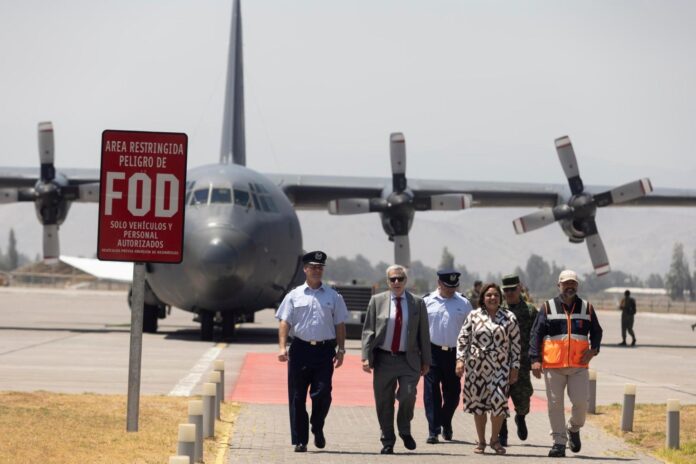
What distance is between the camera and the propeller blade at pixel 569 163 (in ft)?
112

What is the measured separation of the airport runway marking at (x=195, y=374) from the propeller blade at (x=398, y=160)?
10.1 metres

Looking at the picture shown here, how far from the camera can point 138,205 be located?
12844 mm

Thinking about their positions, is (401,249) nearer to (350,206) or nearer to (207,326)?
(350,206)

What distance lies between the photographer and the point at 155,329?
32906 mm

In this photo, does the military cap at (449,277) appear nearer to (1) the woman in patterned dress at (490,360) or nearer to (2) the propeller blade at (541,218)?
(1) the woman in patterned dress at (490,360)

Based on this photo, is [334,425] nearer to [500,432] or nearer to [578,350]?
[500,432]

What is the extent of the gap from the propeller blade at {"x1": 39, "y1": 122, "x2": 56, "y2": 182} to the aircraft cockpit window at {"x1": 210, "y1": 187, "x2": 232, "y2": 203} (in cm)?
752

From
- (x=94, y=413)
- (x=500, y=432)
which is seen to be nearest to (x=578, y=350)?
(x=500, y=432)

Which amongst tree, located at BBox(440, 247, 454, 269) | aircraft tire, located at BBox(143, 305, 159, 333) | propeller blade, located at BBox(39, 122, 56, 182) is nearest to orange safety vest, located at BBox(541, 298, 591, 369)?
tree, located at BBox(440, 247, 454, 269)

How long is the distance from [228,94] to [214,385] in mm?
25187

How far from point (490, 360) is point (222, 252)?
14.2m

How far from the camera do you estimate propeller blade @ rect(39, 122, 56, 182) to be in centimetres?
3312

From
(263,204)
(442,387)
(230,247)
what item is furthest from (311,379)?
(263,204)

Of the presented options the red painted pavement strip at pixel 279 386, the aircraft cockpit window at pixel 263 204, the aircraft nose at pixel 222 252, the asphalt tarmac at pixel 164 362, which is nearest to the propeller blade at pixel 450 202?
the asphalt tarmac at pixel 164 362
